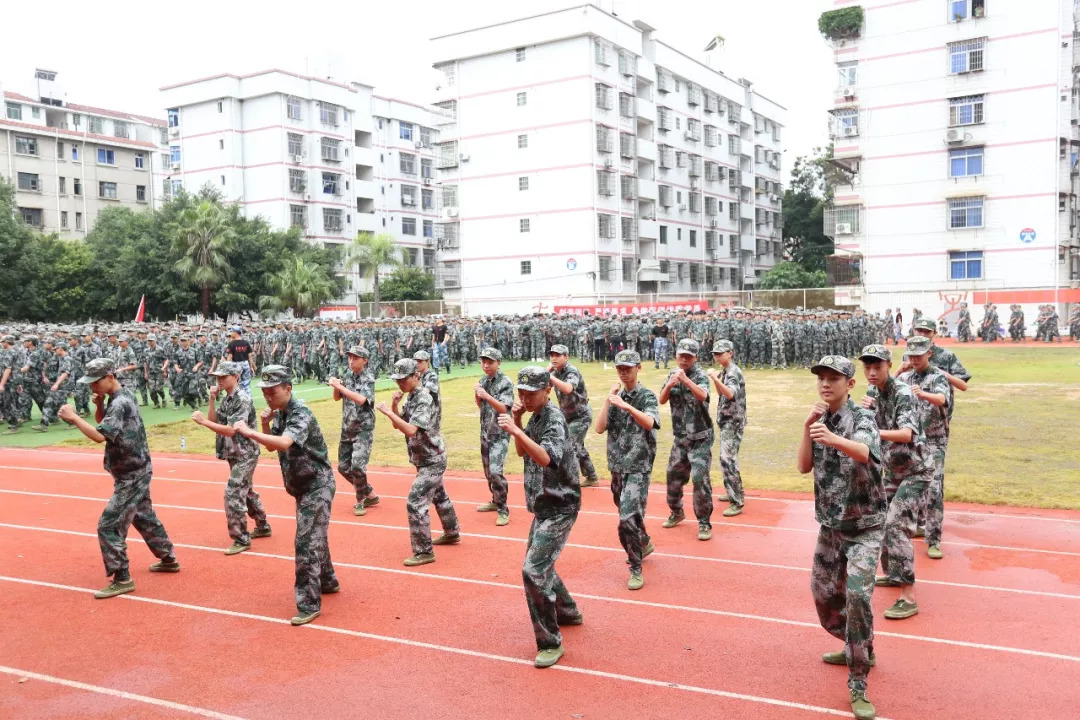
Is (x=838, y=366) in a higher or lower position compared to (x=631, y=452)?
higher

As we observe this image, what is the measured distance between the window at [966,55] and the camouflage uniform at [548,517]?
40.0 meters

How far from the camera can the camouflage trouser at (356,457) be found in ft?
35.2

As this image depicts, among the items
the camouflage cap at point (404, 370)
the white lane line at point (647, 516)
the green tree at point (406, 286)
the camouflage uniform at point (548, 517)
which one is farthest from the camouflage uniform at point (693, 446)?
the green tree at point (406, 286)

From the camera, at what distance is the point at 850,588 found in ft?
17.4

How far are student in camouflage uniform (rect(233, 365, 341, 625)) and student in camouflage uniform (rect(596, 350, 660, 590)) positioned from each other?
2.34 metres

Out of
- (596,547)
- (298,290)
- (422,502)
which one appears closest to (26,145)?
(298,290)

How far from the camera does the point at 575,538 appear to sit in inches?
377

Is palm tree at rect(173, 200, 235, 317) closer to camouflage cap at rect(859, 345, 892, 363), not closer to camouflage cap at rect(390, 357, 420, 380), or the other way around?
camouflage cap at rect(390, 357, 420, 380)

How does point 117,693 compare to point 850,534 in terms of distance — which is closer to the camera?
point 850,534

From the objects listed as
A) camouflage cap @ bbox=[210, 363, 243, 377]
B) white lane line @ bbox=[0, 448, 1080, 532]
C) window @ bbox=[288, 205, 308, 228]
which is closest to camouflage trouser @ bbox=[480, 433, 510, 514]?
white lane line @ bbox=[0, 448, 1080, 532]

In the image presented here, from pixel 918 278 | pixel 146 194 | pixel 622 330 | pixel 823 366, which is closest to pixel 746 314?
pixel 622 330

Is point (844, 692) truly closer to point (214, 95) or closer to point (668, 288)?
point (668, 288)

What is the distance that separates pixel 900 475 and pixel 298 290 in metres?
36.7

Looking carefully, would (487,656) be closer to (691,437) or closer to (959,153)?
(691,437)
